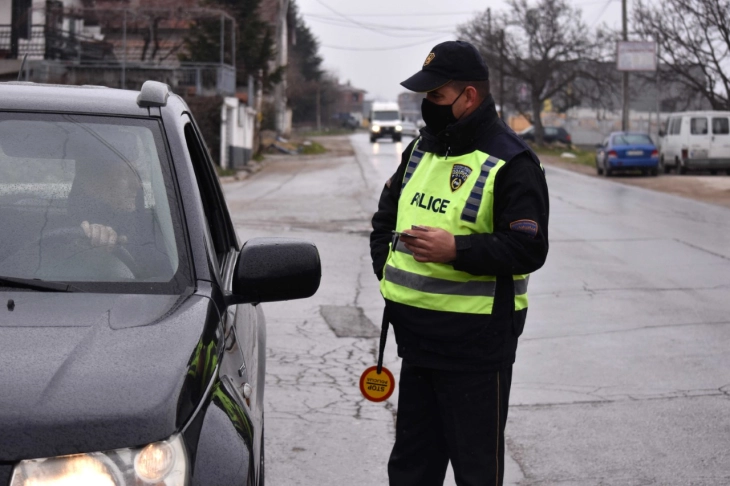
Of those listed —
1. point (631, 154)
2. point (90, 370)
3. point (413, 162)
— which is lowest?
point (90, 370)

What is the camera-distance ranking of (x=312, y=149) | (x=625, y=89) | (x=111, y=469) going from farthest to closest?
(x=312, y=149) < (x=625, y=89) < (x=111, y=469)

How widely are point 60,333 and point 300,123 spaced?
99.7m

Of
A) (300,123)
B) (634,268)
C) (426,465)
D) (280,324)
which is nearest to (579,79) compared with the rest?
(300,123)

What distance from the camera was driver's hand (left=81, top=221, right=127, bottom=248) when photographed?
9.90 ft

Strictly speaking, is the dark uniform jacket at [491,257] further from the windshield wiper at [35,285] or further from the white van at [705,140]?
the white van at [705,140]

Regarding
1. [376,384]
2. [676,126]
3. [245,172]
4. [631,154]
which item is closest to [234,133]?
[245,172]

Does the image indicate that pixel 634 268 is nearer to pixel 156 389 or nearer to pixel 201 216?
pixel 201 216

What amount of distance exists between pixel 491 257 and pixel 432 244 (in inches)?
7.3

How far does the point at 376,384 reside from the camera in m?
3.79

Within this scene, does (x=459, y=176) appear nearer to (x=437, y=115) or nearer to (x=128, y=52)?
(x=437, y=115)

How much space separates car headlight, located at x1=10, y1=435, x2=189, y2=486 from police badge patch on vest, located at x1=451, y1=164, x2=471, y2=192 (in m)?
1.50

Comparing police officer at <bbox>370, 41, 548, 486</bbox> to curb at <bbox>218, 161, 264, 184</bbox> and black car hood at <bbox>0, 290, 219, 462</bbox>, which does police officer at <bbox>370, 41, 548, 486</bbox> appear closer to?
black car hood at <bbox>0, 290, 219, 462</bbox>

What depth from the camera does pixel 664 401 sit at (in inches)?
251

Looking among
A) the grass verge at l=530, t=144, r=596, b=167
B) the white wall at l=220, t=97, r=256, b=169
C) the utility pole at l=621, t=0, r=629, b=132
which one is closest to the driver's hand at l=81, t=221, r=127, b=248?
the white wall at l=220, t=97, r=256, b=169
